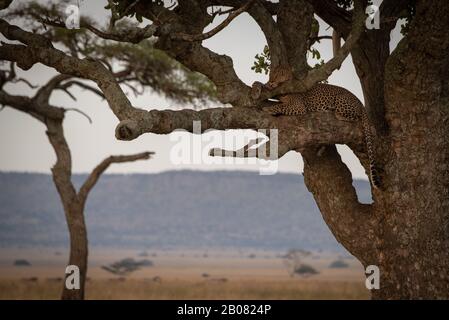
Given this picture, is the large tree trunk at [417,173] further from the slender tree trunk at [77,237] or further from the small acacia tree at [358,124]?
the slender tree trunk at [77,237]

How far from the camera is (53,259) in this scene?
53344 mm

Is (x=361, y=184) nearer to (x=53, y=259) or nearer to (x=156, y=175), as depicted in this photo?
(x=156, y=175)

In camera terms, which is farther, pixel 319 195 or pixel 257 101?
pixel 319 195

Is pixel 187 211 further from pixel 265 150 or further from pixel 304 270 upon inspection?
pixel 265 150

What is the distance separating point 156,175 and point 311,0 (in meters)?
60.5

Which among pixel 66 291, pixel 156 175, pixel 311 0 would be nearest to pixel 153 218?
pixel 156 175

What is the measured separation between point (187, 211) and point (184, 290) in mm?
41895

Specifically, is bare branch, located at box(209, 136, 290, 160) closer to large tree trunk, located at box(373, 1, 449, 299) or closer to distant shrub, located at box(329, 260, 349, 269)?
large tree trunk, located at box(373, 1, 449, 299)

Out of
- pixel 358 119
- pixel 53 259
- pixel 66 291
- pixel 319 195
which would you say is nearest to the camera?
pixel 358 119

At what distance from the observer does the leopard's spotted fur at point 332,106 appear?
9.41 metres

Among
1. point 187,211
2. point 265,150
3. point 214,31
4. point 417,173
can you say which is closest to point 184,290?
point 417,173

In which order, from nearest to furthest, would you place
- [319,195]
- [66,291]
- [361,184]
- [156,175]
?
[319,195] < [66,291] < [361,184] < [156,175]

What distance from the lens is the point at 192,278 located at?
36969 mm
